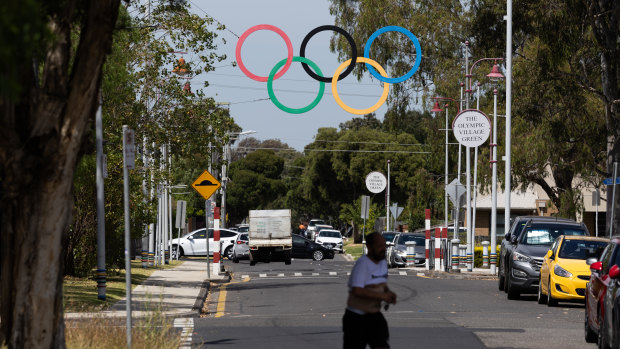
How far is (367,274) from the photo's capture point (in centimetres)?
927

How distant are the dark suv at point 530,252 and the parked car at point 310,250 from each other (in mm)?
25389

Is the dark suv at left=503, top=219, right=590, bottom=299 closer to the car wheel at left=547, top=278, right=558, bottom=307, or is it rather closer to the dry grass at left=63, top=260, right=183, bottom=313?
the car wheel at left=547, top=278, right=558, bottom=307

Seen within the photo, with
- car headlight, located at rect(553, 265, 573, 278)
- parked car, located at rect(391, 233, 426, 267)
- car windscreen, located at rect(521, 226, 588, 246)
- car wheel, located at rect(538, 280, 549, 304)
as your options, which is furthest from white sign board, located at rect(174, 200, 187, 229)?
car headlight, located at rect(553, 265, 573, 278)

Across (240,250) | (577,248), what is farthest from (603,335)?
(240,250)

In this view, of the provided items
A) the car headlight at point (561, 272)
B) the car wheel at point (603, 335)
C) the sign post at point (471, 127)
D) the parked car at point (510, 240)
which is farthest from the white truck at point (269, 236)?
the car wheel at point (603, 335)

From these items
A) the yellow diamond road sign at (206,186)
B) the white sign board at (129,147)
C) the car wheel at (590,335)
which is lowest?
the car wheel at (590,335)

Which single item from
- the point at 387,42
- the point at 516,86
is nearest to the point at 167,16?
the point at 516,86

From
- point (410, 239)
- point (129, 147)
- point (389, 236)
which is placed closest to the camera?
point (129, 147)

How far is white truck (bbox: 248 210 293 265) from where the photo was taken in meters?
43.8

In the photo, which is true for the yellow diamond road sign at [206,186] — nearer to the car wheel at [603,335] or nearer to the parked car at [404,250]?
the parked car at [404,250]

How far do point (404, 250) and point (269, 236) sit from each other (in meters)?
6.31

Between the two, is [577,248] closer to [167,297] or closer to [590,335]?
[590,335]

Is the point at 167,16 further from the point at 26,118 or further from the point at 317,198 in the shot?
the point at 317,198

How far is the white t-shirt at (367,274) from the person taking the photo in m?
9.25
